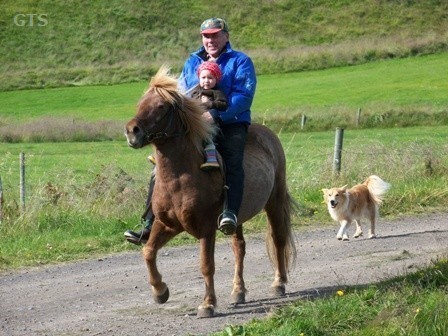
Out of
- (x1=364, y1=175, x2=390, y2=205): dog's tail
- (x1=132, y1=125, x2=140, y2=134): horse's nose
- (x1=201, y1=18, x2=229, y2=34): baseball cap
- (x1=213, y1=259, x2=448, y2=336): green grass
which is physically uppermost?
(x1=201, y1=18, x2=229, y2=34): baseball cap

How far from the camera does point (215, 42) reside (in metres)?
9.01

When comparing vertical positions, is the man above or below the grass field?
above

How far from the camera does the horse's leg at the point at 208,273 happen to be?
8.57m

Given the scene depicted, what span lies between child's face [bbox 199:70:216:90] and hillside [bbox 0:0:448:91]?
4661 cm

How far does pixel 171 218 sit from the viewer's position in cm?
858

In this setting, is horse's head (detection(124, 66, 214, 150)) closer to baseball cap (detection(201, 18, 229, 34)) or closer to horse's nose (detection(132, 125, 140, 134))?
horse's nose (detection(132, 125, 140, 134))

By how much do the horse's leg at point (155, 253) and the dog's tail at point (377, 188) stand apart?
535 centimetres

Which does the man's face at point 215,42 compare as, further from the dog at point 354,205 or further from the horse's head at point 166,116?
the dog at point 354,205

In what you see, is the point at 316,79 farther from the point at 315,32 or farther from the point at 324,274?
the point at 324,274

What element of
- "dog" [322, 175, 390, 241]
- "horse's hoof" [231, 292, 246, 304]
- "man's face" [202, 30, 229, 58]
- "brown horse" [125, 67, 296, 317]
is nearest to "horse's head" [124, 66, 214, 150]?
"brown horse" [125, 67, 296, 317]

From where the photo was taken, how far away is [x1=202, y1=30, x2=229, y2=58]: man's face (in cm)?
898

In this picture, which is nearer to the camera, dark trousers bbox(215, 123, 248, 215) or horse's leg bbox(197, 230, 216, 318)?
horse's leg bbox(197, 230, 216, 318)

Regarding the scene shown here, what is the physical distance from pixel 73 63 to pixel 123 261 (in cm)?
5041

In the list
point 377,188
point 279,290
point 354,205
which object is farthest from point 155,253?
point 377,188
